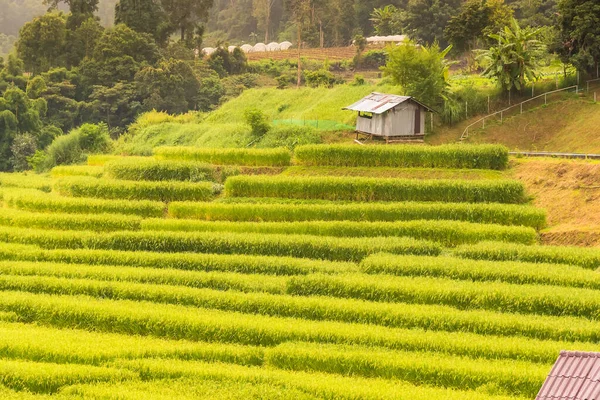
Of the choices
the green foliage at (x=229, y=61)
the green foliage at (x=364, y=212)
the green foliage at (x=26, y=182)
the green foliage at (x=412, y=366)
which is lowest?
the green foliage at (x=412, y=366)

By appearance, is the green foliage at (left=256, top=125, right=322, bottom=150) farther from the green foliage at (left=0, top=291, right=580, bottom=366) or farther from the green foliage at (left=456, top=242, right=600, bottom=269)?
the green foliage at (left=0, top=291, right=580, bottom=366)

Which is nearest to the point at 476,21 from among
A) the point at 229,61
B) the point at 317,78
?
the point at 317,78

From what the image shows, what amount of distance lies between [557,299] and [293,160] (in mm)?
18259

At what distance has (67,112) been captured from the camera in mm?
59281

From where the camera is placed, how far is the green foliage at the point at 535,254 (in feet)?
78.2

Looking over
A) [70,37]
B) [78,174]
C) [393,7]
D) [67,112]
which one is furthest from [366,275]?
[393,7]

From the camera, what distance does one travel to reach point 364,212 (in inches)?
1158

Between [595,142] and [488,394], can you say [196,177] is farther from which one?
[488,394]

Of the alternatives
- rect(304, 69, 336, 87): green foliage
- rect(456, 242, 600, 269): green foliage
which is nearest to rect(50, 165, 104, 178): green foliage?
rect(304, 69, 336, 87): green foliage

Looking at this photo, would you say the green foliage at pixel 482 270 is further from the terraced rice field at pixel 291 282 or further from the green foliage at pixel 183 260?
the green foliage at pixel 183 260

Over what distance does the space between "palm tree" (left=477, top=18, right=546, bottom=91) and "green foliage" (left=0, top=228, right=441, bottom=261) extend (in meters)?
15.1

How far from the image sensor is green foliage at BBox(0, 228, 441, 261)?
85.7ft

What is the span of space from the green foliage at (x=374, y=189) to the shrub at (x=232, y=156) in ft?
9.87

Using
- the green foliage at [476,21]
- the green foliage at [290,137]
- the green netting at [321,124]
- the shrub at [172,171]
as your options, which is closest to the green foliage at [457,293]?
the shrub at [172,171]
